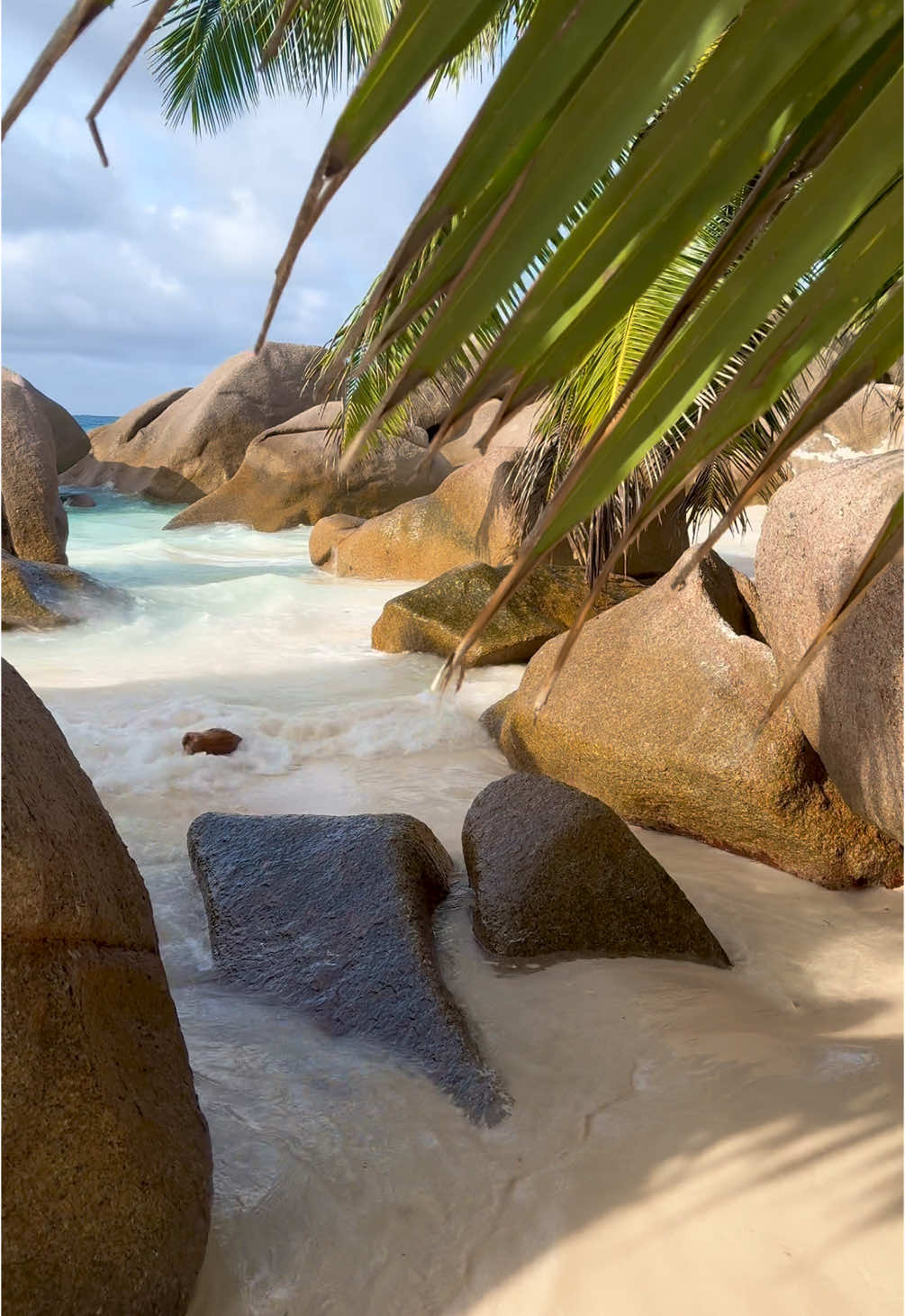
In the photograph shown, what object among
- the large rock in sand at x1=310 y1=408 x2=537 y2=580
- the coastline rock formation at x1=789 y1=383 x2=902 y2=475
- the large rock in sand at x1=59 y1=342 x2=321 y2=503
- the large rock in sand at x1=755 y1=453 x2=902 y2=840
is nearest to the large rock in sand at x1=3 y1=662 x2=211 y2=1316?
the large rock in sand at x1=755 y1=453 x2=902 y2=840

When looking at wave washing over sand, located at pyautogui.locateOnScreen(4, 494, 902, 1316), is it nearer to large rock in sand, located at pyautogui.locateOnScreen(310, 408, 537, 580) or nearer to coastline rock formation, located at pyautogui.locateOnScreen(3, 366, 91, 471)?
large rock in sand, located at pyautogui.locateOnScreen(310, 408, 537, 580)

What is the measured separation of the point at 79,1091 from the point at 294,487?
14545 mm

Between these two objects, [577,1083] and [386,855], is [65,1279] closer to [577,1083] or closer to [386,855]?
[577,1083]

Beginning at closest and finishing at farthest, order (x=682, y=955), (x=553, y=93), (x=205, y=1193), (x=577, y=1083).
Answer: (x=553, y=93)
(x=205, y=1193)
(x=577, y=1083)
(x=682, y=955)

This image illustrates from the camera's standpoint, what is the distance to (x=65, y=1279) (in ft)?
4.74

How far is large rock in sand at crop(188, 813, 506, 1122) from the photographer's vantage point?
2.40 meters

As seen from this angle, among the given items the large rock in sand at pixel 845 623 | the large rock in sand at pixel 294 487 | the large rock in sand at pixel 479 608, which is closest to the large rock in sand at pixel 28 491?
the large rock in sand at pixel 479 608

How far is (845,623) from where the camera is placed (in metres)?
2.84

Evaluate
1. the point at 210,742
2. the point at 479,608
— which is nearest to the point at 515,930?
the point at 210,742

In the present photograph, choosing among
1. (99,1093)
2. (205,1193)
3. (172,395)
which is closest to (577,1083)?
(205,1193)

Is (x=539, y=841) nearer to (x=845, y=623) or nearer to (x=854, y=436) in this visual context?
(x=845, y=623)

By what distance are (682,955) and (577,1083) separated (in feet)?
2.44

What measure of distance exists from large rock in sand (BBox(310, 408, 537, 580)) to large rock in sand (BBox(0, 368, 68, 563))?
2.89 meters

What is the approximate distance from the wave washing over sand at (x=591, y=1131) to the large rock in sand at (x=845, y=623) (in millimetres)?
476
